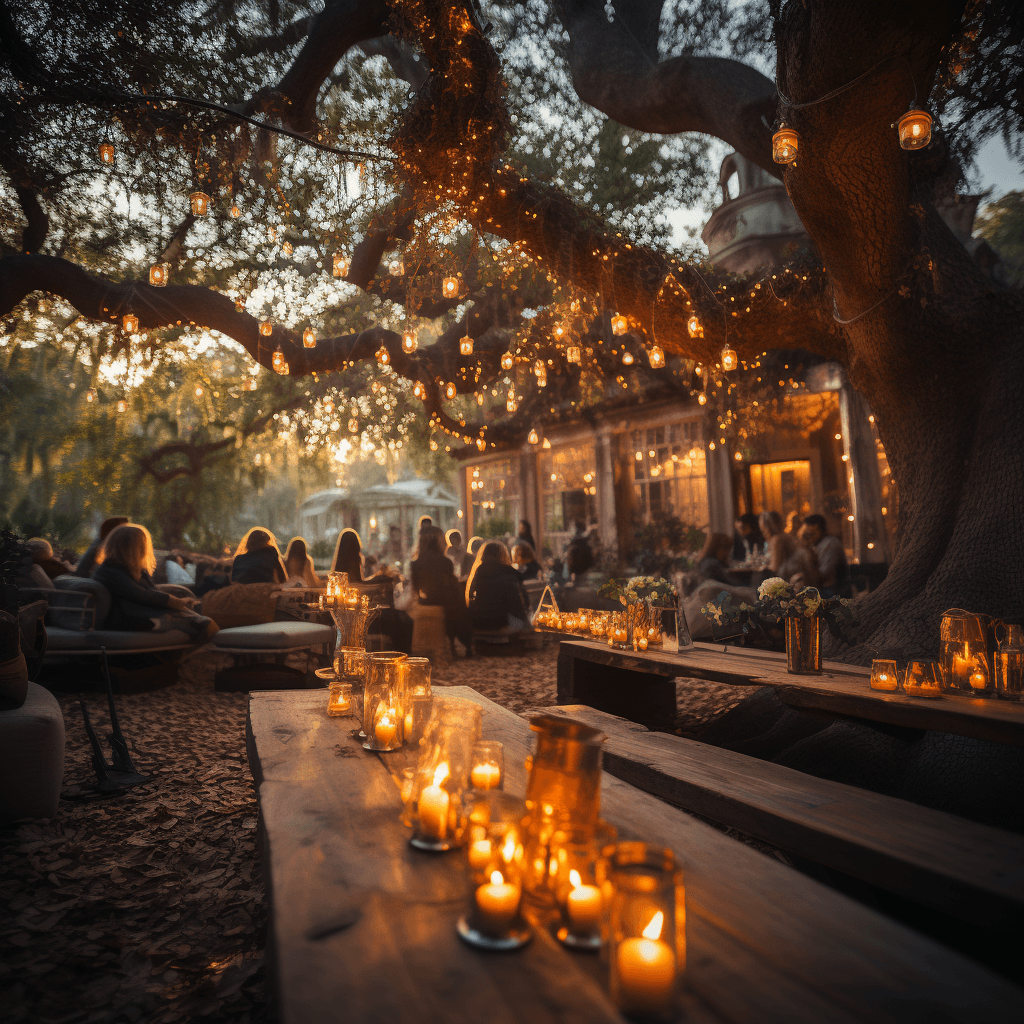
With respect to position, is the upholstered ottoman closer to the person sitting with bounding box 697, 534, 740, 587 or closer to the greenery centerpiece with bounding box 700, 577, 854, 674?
the person sitting with bounding box 697, 534, 740, 587

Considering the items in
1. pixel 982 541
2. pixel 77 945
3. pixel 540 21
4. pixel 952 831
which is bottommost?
pixel 77 945

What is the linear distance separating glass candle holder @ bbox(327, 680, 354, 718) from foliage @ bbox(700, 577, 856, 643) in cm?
211

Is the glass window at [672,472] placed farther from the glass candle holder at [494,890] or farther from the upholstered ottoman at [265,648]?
the glass candle holder at [494,890]

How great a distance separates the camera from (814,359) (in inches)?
348

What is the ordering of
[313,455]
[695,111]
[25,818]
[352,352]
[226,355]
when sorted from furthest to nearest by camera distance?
1. [313,455]
2. [226,355]
3. [352,352]
4. [695,111]
5. [25,818]

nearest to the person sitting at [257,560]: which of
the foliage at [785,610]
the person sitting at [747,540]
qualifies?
the foliage at [785,610]

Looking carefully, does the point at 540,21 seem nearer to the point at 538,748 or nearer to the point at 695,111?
the point at 695,111

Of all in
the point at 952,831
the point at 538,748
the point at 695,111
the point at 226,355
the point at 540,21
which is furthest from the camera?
the point at 226,355

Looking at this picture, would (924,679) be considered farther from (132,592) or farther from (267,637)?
(132,592)

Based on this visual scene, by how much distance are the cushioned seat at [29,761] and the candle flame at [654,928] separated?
3.15 meters

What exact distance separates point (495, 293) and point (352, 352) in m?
2.51

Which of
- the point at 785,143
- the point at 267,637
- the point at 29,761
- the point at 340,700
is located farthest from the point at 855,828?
the point at 267,637

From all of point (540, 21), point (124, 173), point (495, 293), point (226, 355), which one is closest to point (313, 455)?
point (226, 355)

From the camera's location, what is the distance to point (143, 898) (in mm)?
2508
